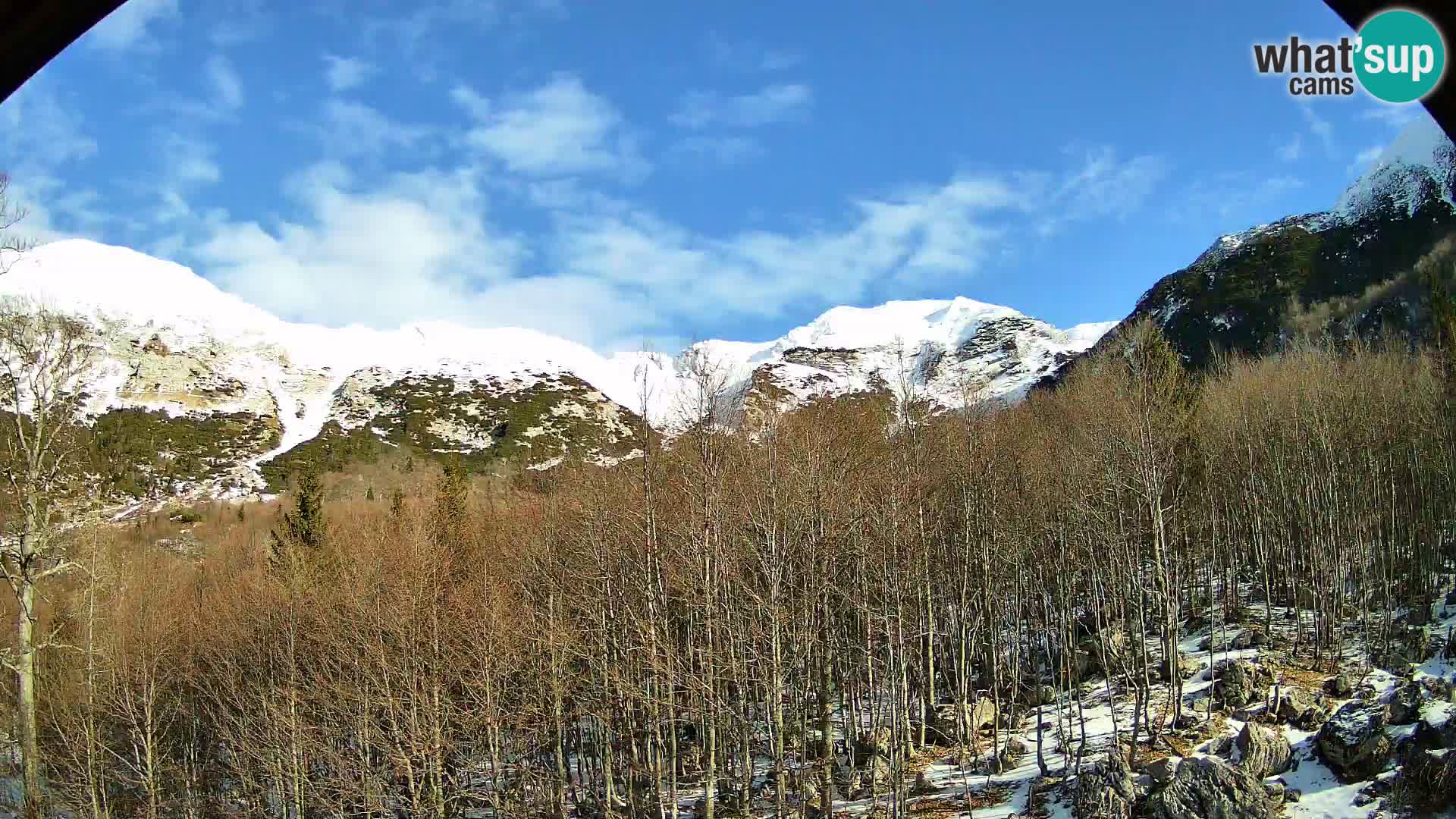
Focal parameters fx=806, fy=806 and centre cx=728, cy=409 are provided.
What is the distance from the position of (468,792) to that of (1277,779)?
19418 mm

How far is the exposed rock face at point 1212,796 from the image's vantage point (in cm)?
1669

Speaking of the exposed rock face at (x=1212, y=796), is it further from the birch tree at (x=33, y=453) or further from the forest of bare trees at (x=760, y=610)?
the birch tree at (x=33, y=453)

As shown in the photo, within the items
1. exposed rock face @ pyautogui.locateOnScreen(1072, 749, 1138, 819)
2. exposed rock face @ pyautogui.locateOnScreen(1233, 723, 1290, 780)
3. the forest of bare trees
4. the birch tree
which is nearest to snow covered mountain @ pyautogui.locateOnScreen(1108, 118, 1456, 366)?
the forest of bare trees

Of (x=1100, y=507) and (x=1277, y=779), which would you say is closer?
(x=1277, y=779)

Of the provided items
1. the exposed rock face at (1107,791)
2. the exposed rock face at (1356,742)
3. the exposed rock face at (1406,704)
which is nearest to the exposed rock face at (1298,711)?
the exposed rock face at (1356,742)

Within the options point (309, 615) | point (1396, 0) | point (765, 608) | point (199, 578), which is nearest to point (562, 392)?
point (199, 578)

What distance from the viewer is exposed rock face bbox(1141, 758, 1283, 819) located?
16.7m

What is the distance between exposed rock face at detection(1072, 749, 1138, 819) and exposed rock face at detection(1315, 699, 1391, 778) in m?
4.37

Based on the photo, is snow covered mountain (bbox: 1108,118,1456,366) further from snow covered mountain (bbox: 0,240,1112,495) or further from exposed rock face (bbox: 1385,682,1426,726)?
exposed rock face (bbox: 1385,682,1426,726)

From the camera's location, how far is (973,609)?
3228cm

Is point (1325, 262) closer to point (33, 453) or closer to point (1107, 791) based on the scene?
point (1107, 791)

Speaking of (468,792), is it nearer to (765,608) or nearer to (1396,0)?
(765,608)

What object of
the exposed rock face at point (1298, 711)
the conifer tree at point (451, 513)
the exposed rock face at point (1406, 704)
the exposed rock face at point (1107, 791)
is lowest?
the exposed rock face at point (1107, 791)

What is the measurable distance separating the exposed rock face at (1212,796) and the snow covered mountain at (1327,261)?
2648 inches
